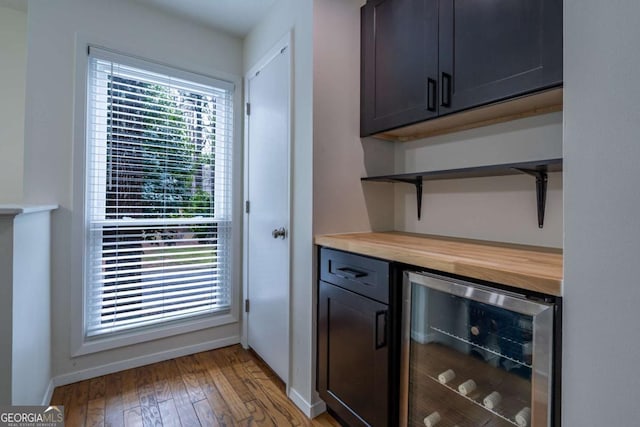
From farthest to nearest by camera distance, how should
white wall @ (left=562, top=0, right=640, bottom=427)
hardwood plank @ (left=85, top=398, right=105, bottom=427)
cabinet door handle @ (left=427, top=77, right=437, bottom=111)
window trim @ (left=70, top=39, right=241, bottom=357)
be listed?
window trim @ (left=70, top=39, right=241, bottom=357) → hardwood plank @ (left=85, top=398, right=105, bottom=427) → cabinet door handle @ (left=427, top=77, right=437, bottom=111) → white wall @ (left=562, top=0, right=640, bottom=427)

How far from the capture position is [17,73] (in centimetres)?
216

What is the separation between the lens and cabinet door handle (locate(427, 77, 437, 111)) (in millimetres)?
1393

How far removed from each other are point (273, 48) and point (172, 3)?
782 millimetres

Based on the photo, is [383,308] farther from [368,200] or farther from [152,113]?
[152,113]

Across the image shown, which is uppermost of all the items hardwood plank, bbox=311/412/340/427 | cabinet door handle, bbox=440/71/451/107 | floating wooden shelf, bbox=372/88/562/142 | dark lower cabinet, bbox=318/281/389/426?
cabinet door handle, bbox=440/71/451/107

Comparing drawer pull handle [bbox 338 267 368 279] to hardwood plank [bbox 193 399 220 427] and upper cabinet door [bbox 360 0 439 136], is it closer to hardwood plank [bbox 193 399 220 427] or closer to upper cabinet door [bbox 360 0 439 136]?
upper cabinet door [bbox 360 0 439 136]

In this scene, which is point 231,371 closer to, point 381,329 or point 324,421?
point 324,421

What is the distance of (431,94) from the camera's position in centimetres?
140

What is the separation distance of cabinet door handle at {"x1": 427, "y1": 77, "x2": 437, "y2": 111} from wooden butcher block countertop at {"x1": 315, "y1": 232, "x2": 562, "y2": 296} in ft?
2.07

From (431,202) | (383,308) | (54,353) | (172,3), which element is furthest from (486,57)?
(54,353)

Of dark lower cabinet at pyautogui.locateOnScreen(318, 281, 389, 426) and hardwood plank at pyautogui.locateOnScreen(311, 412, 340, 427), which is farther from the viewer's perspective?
hardwood plank at pyautogui.locateOnScreen(311, 412, 340, 427)

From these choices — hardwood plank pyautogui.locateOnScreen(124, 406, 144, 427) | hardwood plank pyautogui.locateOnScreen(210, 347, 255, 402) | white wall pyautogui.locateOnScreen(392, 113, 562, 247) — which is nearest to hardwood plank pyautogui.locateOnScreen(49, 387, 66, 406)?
hardwood plank pyautogui.locateOnScreen(124, 406, 144, 427)

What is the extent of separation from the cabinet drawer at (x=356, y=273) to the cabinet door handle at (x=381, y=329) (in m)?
0.06

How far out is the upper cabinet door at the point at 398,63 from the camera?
1.41 metres
